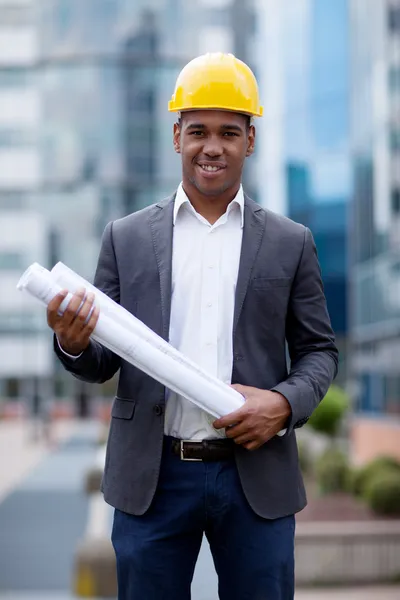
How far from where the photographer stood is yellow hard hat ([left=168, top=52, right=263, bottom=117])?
2.85 m

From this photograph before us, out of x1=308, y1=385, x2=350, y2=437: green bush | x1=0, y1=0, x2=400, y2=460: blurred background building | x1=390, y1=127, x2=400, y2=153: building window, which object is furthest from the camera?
x1=0, y1=0, x2=400, y2=460: blurred background building

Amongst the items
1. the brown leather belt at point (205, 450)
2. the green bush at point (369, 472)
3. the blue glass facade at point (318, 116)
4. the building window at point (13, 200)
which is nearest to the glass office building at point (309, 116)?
the blue glass facade at point (318, 116)

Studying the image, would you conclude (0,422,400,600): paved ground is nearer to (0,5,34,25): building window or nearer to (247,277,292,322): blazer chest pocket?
(247,277,292,322): blazer chest pocket

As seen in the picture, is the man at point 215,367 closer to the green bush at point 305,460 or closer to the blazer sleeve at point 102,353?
the blazer sleeve at point 102,353

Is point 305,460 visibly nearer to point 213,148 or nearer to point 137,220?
point 137,220

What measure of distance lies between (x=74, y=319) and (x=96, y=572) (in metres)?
5.68

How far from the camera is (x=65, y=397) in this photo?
1954 inches

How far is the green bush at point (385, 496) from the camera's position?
9719 mm

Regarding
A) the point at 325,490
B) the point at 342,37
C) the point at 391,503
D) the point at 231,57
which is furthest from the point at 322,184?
the point at 231,57

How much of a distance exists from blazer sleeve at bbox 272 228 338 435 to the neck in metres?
0.23

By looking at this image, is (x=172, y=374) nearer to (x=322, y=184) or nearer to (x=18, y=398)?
(x=322, y=184)

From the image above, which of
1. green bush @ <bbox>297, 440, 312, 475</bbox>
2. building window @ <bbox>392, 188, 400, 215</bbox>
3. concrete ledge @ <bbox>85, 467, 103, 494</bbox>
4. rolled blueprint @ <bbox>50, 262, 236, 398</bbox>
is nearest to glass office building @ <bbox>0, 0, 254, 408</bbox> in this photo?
concrete ledge @ <bbox>85, 467, 103, 494</bbox>

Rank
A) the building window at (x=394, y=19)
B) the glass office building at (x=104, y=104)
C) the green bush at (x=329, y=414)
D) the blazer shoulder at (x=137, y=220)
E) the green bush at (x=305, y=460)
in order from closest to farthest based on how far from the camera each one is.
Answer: the blazer shoulder at (x=137, y=220), the green bush at (x=329, y=414), the green bush at (x=305, y=460), the building window at (x=394, y=19), the glass office building at (x=104, y=104)

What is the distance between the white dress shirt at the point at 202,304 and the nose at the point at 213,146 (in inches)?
7.1
